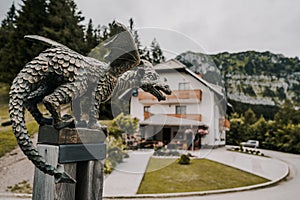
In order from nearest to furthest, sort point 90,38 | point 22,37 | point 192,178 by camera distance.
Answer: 1. point 192,178
2. point 22,37
3. point 90,38

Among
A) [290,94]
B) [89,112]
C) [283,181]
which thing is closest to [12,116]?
[89,112]

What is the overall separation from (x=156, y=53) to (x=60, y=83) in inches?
62.9

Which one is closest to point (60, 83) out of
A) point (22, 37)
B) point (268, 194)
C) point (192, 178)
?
point (268, 194)

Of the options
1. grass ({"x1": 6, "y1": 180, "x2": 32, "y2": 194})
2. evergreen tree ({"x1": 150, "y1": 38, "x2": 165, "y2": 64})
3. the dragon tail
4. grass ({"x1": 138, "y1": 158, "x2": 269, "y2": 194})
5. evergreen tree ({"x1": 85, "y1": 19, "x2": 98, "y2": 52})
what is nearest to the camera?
the dragon tail

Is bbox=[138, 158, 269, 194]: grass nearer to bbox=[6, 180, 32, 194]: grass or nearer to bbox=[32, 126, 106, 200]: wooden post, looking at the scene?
bbox=[6, 180, 32, 194]: grass

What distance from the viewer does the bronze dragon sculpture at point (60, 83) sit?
63.2 inches

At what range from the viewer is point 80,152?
1976mm

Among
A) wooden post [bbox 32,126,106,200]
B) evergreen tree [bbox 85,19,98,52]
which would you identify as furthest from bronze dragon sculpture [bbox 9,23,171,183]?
evergreen tree [bbox 85,19,98,52]

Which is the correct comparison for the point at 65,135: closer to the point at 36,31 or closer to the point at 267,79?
the point at 36,31

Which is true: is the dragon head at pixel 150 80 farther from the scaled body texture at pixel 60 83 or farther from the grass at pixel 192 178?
the grass at pixel 192 178

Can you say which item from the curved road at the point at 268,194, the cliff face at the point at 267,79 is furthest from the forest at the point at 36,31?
the cliff face at the point at 267,79

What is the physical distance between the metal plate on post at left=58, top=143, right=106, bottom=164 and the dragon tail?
239mm

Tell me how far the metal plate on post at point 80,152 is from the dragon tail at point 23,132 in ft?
0.78

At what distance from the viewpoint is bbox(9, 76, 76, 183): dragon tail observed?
1572mm
